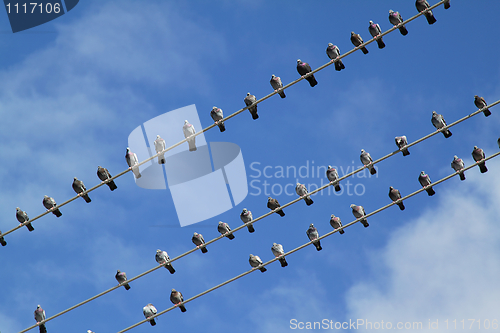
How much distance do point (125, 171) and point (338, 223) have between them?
10235 mm

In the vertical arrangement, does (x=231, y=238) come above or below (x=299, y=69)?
below

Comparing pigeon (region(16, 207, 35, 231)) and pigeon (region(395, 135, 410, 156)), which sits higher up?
pigeon (region(16, 207, 35, 231))

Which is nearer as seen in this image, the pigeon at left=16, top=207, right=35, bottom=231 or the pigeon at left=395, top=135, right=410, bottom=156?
the pigeon at left=395, top=135, right=410, bottom=156

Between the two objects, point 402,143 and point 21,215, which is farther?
point 21,215

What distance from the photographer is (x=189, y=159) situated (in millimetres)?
29391

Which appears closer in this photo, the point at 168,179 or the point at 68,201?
the point at 68,201

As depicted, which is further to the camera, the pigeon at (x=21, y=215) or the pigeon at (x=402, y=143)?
the pigeon at (x=21, y=215)

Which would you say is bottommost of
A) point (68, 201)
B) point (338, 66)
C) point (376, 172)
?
point (376, 172)

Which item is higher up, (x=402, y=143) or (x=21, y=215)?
(x=21, y=215)

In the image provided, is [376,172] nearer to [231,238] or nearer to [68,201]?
[231,238]

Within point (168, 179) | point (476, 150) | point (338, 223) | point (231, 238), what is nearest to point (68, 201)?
point (231, 238)

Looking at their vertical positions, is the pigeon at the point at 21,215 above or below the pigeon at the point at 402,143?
above

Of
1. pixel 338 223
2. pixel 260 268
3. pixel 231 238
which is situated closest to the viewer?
pixel 260 268

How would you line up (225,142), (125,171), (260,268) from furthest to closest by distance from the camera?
(225,142), (260,268), (125,171)
